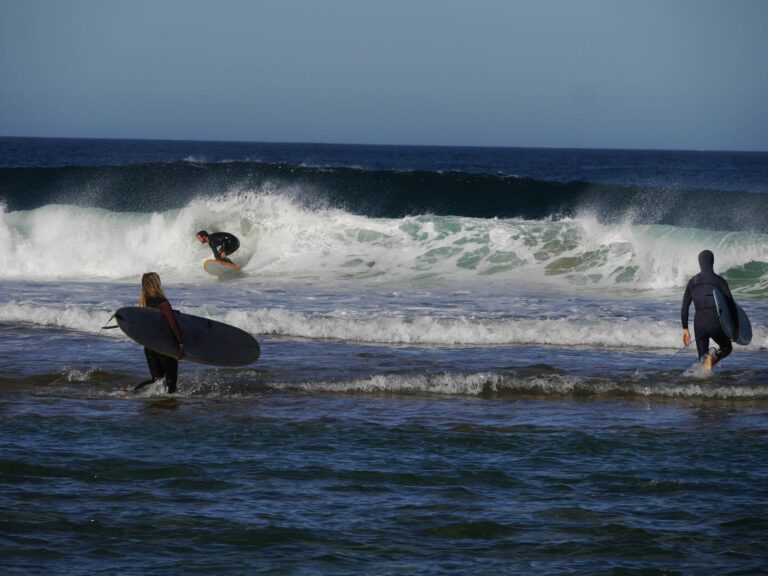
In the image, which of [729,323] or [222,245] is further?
[222,245]

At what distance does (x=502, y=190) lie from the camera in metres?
→ 32.0

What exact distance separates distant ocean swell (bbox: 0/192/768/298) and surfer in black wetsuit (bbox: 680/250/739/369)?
25.7 feet

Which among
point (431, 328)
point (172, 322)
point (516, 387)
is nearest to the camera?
point (172, 322)

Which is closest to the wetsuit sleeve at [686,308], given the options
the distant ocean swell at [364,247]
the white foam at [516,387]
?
the white foam at [516,387]

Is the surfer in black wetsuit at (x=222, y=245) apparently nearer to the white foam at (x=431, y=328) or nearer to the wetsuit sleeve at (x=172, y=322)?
the white foam at (x=431, y=328)

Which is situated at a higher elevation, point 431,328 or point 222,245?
point 222,245

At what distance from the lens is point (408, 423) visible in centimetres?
894

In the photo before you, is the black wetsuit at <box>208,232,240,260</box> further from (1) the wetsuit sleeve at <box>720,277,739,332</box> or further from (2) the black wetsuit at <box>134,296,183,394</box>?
(1) the wetsuit sleeve at <box>720,277,739,332</box>

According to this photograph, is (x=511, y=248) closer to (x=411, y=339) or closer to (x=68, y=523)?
(x=411, y=339)

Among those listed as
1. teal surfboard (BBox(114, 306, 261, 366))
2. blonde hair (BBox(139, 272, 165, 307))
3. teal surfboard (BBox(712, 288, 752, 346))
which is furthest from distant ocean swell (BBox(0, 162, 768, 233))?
blonde hair (BBox(139, 272, 165, 307))

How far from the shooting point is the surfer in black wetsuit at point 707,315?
1108 cm

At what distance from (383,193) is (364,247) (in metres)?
8.66

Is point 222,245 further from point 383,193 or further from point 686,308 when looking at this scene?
point 383,193

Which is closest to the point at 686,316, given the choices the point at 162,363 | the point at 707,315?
the point at 707,315
